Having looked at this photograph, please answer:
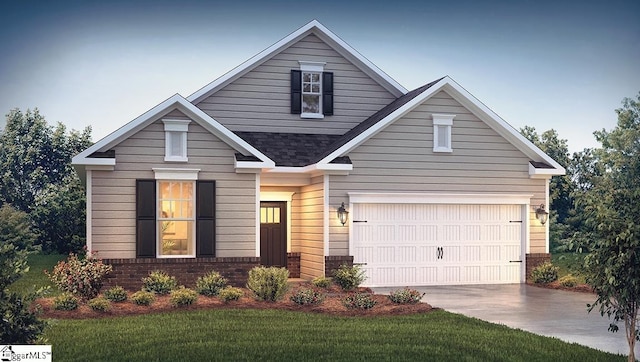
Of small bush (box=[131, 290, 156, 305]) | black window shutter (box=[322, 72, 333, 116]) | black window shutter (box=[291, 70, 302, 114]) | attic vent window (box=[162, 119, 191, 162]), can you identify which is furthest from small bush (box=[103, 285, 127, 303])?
black window shutter (box=[322, 72, 333, 116])

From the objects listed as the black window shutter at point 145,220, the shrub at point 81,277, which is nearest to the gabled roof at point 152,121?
the black window shutter at point 145,220

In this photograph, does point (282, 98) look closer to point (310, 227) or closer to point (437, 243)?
point (310, 227)

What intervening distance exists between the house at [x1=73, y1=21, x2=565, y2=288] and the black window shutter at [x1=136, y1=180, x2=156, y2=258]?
23 mm

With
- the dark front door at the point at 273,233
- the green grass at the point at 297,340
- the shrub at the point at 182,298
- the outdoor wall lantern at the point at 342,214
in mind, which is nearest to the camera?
the green grass at the point at 297,340

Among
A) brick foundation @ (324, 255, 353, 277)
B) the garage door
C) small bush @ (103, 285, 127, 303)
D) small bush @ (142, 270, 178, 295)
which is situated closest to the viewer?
small bush @ (103, 285, 127, 303)

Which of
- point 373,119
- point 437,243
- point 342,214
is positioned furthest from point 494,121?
point 342,214

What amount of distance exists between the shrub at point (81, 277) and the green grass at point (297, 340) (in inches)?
114

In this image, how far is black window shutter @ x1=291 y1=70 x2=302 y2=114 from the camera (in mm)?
23297

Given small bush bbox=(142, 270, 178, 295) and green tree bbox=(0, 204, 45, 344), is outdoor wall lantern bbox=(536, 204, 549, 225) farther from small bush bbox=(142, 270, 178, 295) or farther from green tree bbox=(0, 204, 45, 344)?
green tree bbox=(0, 204, 45, 344)

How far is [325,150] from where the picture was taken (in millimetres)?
21922

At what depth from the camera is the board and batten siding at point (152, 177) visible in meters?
18.5

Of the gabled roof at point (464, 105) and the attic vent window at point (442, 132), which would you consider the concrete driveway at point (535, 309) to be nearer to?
the gabled roof at point (464, 105)

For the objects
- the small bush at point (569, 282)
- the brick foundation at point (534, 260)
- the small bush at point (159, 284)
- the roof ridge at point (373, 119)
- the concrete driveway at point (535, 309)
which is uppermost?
the roof ridge at point (373, 119)

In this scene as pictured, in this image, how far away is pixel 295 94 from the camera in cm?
2333
